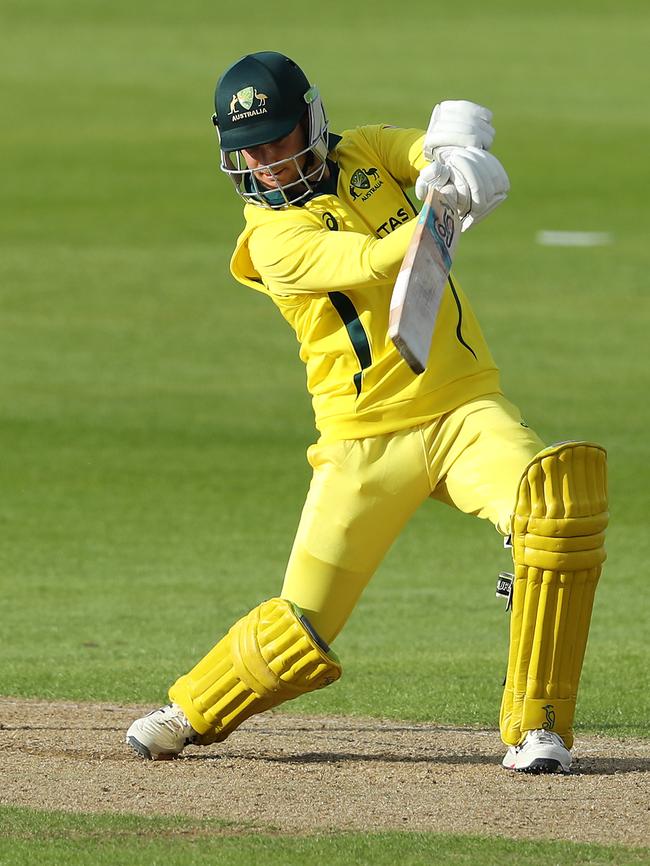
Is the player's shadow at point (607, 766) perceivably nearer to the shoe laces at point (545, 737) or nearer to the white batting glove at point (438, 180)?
the shoe laces at point (545, 737)

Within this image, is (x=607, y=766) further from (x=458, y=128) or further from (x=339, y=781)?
(x=458, y=128)

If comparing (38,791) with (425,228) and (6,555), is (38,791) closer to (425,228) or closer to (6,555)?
(425,228)

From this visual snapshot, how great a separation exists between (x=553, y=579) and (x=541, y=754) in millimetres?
525

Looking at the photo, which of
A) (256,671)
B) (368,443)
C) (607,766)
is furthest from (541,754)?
(368,443)

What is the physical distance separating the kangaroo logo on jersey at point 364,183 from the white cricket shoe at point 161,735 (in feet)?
5.58

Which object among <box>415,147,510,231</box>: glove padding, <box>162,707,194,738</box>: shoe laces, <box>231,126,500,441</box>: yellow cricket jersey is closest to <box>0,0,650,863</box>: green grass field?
<box>162,707,194,738</box>: shoe laces

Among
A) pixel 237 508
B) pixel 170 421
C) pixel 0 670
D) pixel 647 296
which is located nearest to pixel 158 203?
pixel 647 296

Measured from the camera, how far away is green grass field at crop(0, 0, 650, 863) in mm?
7773

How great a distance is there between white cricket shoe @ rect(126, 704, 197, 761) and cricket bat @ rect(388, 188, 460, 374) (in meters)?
1.43

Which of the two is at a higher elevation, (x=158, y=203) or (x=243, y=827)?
(x=243, y=827)

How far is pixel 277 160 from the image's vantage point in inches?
213

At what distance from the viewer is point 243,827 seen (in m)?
4.70

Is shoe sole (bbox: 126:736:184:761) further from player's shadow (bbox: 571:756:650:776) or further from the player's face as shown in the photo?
the player's face

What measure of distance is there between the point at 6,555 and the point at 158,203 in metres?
13.1
